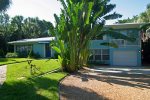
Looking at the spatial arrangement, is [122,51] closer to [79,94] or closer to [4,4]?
[4,4]

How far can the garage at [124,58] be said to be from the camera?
3309cm

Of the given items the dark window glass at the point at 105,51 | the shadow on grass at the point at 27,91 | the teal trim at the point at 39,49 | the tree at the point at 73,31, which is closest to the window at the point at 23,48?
the teal trim at the point at 39,49

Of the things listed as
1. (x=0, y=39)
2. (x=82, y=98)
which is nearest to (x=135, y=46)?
(x=82, y=98)

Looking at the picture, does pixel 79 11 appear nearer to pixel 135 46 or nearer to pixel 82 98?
pixel 82 98

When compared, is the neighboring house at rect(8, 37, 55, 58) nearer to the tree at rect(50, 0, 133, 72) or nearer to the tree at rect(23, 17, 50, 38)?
the tree at rect(50, 0, 133, 72)

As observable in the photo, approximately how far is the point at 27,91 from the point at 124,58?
22626 mm

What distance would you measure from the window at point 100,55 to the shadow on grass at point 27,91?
20454mm

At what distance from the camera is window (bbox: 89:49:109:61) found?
34531 millimetres

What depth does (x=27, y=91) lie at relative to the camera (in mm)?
12688

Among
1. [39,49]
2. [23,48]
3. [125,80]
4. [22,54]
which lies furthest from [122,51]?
[23,48]

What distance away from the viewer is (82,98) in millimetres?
12094

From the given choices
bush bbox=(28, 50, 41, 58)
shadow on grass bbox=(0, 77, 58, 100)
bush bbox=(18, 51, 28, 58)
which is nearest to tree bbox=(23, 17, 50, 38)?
bush bbox=(18, 51, 28, 58)

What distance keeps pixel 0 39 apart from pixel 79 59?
1132 inches

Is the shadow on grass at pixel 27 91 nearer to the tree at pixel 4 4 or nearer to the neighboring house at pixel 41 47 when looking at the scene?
the tree at pixel 4 4
